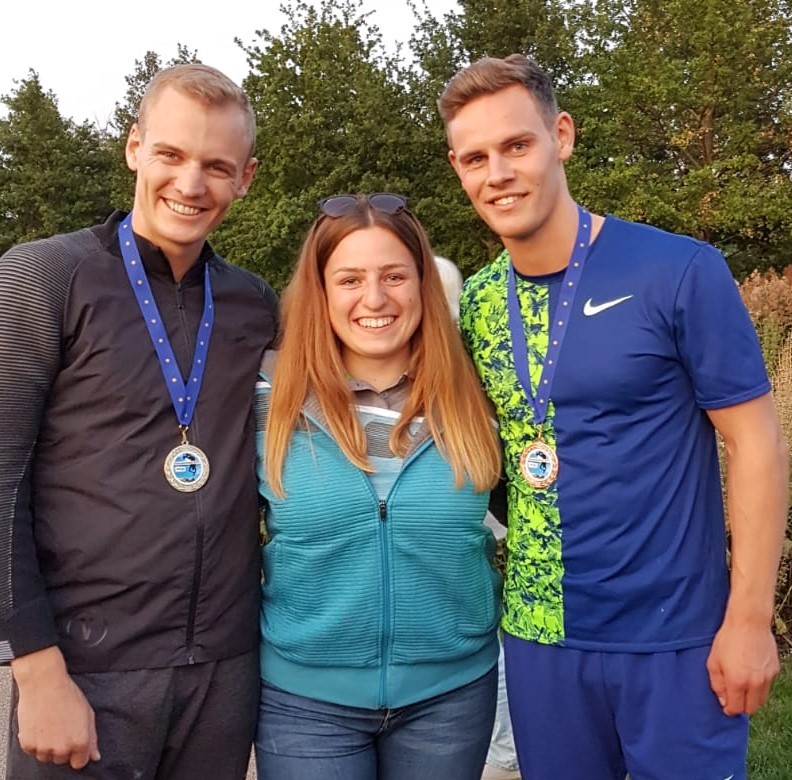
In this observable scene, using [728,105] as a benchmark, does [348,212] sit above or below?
below

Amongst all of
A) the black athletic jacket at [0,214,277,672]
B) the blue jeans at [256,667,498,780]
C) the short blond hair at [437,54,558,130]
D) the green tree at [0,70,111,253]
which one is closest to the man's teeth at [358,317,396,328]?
the black athletic jacket at [0,214,277,672]

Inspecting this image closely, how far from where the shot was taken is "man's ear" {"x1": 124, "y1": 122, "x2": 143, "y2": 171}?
2693mm

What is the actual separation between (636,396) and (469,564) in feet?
2.31

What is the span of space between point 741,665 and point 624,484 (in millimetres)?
596

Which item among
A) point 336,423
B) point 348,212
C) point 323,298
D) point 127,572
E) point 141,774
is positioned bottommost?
point 141,774

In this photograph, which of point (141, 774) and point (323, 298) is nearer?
point (141, 774)

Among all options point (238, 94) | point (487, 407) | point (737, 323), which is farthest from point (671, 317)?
point (238, 94)

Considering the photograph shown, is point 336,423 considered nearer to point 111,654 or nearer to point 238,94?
point 111,654

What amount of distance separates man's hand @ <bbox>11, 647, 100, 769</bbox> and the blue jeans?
1.85ft

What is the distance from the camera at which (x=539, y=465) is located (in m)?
2.65

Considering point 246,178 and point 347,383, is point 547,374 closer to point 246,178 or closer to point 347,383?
point 347,383

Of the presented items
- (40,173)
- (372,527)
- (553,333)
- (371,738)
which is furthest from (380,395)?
(40,173)

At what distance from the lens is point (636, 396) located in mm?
2535

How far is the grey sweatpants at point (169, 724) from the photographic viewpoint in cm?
241
